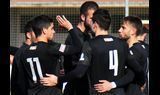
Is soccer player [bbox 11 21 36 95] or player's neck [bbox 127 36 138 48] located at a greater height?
player's neck [bbox 127 36 138 48]

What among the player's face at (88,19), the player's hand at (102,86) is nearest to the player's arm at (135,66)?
the player's hand at (102,86)

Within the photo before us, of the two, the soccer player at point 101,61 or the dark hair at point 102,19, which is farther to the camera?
the dark hair at point 102,19

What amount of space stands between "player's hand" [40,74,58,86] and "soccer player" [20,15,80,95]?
3 centimetres

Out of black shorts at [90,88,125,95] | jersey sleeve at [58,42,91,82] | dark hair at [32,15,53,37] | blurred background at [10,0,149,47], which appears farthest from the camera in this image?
blurred background at [10,0,149,47]

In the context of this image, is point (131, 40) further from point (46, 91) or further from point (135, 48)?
point (46, 91)

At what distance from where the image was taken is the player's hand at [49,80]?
19.7 feet

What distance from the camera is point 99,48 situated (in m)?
5.82

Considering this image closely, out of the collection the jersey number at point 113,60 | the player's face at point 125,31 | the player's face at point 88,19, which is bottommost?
the jersey number at point 113,60

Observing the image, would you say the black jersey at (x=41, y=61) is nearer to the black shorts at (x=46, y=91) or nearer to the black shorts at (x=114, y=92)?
the black shorts at (x=46, y=91)

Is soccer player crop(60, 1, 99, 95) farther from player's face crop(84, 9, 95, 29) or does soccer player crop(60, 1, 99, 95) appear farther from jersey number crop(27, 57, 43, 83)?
jersey number crop(27, 57, 43, 83)

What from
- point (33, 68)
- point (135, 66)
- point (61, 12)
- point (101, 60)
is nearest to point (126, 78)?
point (135, 66)

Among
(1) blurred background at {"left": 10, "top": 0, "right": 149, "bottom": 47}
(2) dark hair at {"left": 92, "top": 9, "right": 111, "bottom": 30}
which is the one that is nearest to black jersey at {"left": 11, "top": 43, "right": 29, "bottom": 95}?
(2) dark hair at {"left": 92, "top": 9, "right": 111, "bottom": 30}

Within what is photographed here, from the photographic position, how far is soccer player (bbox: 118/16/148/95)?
6.36 meters

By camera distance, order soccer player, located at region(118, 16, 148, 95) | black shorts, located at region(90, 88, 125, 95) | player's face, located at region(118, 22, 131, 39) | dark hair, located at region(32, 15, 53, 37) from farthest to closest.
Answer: player's face, located at region(118, 22, 131, 39)
soccer player, located at region(118, 16, 148, 95)
dark hair, located at region(32, 15, 53, 37)
black shorts, located at region(90, 88, 125, 95)
